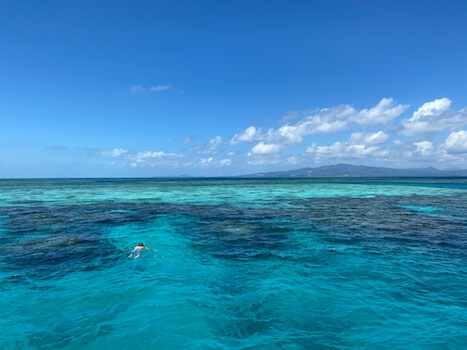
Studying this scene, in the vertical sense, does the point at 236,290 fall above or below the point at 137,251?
below

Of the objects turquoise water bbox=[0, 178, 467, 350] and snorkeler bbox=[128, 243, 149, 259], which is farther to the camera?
snorkeler bbox=[128, 243, 149, 259]

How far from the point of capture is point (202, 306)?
13.7m

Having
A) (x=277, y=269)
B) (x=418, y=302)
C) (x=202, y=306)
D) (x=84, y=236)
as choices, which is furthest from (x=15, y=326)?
(x=418, y=302)

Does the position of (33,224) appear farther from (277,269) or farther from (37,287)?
(277,269)

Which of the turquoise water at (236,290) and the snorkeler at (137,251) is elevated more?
the snorkeler at (137,251)

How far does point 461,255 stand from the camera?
68.7 ft

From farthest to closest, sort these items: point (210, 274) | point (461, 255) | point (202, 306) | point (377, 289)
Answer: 1. point (461, 255)
2. point (210, 274)
3. point (377, 289)
4. point (202, 306)

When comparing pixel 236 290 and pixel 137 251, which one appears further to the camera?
pixel 137 251

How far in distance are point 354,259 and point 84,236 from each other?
23334 mm

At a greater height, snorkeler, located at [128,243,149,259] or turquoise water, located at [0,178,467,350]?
snorkeler, located at [128,243,149,259]

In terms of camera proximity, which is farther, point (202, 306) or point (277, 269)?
point (277, 269)

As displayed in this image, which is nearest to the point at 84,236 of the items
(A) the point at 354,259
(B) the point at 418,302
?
(A) the point at 354,259

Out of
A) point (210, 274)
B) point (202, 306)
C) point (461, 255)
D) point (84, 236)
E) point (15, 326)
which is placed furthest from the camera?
point (84, 236)

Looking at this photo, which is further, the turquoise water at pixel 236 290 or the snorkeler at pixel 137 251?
the snorkeler at pixel 137 251
